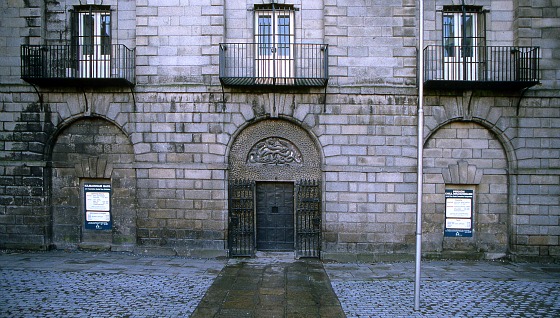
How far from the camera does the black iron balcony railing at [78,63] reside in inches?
472

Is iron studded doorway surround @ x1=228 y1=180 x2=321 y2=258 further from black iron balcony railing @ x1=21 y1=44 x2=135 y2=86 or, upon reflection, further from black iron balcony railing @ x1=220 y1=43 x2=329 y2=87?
black iron balcony railing @ x1=21 y1=44 x2=135 y2=86

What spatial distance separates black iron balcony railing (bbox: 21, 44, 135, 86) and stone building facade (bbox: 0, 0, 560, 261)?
6 centimetres

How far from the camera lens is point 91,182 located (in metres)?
12.6

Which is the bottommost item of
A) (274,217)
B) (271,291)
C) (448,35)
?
(271,291)

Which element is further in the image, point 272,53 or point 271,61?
point 271,61

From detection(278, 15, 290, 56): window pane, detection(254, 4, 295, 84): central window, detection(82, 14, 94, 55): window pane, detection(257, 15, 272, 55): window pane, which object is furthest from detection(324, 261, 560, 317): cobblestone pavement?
detection(82, 14, 94, 55): window pane

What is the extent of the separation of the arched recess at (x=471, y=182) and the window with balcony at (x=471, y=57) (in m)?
1.47

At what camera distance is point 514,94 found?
11.9 metres

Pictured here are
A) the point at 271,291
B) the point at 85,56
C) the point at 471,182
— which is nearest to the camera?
the point at 271,291

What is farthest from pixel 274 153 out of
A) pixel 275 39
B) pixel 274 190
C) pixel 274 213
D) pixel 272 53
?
pixel 275 39

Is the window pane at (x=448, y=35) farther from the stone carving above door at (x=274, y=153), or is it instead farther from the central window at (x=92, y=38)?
the central window at (x=92, y=38)

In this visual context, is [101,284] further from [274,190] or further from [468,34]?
[468,34]

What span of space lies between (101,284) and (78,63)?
730 centimetres

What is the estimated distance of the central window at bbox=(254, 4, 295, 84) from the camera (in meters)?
12.2
